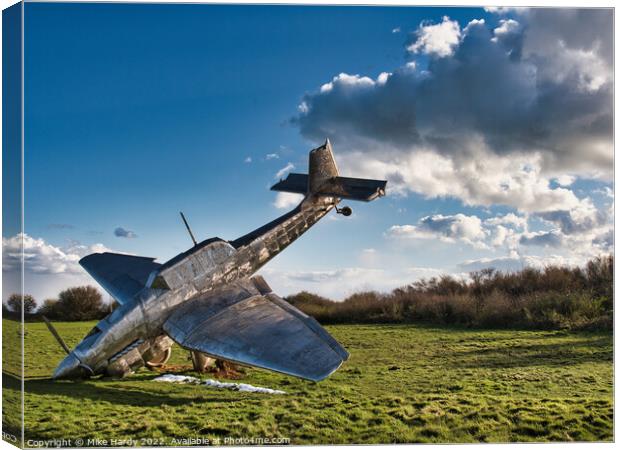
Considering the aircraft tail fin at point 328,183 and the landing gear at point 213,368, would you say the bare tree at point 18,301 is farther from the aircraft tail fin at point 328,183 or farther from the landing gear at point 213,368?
the aircraft tail fin at point 328,183

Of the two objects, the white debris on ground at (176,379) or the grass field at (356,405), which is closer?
the grass field at (356,405)

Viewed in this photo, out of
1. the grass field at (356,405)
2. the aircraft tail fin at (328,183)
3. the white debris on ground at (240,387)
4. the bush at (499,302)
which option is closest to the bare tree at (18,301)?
the grass field at (356,405)

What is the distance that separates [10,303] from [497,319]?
15529 mm

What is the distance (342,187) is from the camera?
1588 centimetres

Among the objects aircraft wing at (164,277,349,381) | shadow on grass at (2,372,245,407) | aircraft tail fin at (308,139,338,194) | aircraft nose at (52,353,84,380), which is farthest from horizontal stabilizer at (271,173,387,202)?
aircraft nose at (52,353,84,380)

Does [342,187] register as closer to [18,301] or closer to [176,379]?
[176,379]

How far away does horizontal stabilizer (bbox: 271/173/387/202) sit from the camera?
49.5 ft

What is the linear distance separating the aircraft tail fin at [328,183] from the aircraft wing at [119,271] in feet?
15.4

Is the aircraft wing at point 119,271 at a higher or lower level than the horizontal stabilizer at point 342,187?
lower

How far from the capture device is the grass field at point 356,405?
911 cm

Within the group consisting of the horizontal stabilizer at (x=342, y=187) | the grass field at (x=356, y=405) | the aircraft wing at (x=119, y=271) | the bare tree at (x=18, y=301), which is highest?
the horizontal stabilizer at (x=342, y=187)

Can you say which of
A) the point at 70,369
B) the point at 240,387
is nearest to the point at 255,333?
the point at 240,387

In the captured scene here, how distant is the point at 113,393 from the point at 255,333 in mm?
3071

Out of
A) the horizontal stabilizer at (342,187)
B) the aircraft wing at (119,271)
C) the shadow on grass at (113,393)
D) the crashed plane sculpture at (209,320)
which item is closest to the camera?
the crashed plane sculpture at (209,320)
